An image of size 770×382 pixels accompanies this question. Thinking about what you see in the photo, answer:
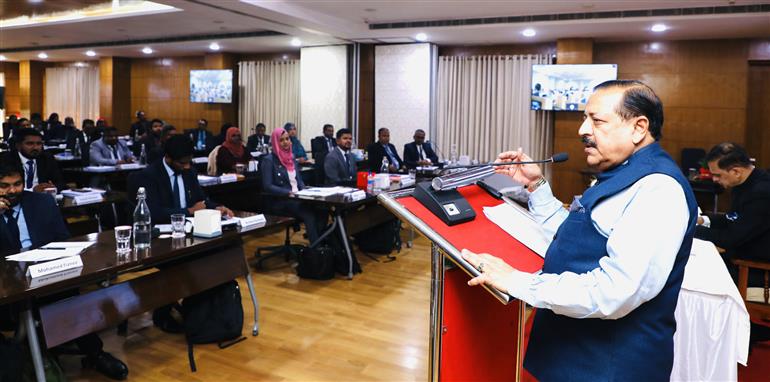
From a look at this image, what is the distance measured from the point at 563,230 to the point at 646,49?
28.4 ft

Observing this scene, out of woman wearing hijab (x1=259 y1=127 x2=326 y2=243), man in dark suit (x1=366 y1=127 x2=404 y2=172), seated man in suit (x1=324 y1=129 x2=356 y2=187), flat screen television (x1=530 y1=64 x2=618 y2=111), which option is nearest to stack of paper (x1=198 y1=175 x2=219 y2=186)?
woman wearing hijab (x1=259 y1=127 x2=326 y2=243)

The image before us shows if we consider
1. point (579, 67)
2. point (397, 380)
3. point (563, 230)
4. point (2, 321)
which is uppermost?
point (579, 67)

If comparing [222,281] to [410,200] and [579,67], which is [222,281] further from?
[579,67]

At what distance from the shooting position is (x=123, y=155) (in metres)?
8.08

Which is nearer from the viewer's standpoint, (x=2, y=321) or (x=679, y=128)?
(x=2, y=321)

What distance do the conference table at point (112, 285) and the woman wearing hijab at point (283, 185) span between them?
1404 mm

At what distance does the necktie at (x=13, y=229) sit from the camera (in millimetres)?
2992

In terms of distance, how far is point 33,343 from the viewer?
2510 millimetres

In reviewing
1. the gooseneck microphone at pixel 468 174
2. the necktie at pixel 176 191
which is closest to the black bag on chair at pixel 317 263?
the necktie at pixel 176 191

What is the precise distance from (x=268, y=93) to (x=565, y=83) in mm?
6095

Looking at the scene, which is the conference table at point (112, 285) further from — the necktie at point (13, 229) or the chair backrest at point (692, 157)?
the chair backrest at point (692, 157)

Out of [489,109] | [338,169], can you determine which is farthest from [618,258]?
[489,109]

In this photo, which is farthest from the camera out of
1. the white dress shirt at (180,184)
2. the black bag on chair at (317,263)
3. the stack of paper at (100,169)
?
the stack of paper at (100,169)

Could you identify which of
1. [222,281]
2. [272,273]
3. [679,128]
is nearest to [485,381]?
[222,281]
